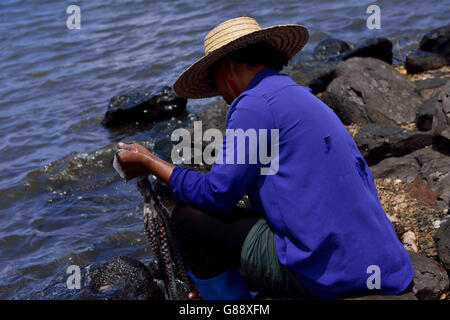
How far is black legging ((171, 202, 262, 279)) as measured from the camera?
2.46m

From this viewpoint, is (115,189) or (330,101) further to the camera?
(330,101)

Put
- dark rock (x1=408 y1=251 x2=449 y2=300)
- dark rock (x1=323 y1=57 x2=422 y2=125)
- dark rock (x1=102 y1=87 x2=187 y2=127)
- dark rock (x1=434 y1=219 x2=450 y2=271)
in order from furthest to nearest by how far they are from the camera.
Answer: dark rock (x1=102 y1=87 x2=187 y2=127) < dark rock (x1=323 y1=57 x2=422 y2=125) < dark rock (x1=434 y1=219 x2=450 y2=271) < dark rock (x1=408 y1=251 x2=449 y2=300)

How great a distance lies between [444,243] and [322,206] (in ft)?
4.30

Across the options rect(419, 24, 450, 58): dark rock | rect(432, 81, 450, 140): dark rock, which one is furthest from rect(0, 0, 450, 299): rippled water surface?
rect(432, 81, 450, 140): dark rock

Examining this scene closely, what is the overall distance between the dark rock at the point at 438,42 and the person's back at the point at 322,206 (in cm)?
571

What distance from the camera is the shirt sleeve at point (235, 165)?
2.22 m

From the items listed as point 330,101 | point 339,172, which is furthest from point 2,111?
point 339,172

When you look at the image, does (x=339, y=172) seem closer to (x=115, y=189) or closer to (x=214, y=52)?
(x=214, y=52)

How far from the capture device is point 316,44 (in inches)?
380

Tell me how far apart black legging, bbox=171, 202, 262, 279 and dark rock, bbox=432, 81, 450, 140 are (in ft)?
7.59

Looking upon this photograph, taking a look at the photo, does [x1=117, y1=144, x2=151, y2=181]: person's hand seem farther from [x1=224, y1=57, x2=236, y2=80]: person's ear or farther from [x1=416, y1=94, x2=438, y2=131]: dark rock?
[x1=416, y1=94, x2=438, y2=131]: dark rock

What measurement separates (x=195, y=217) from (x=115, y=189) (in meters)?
3.06

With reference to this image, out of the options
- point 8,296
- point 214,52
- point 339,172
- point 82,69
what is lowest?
point 8,296

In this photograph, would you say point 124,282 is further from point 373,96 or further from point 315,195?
point 373,96
